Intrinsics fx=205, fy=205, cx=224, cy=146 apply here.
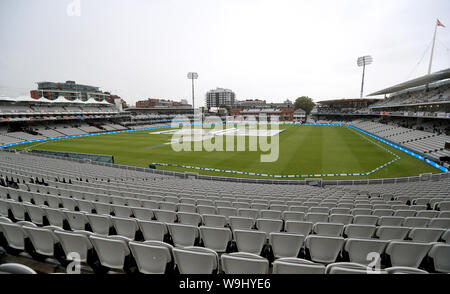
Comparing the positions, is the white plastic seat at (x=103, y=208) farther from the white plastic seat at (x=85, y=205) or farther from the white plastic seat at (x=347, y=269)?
the white plastic seat at (x=347, y=269)

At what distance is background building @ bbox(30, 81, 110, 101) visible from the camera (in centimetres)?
12175

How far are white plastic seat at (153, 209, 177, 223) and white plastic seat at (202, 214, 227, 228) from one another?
2.62ft

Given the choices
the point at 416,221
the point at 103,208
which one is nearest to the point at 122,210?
the point at 103,208

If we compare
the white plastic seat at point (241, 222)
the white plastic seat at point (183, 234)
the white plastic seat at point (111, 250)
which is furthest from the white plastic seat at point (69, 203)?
the white plastic seat at point (241, 222)

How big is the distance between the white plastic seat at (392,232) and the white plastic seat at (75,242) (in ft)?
18.8

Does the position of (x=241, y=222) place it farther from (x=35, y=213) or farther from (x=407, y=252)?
(x=35, y=213)

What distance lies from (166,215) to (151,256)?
246 cm

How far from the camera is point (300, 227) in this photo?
15.6 feet

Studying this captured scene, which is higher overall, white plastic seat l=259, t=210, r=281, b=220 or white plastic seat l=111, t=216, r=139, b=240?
white plastic seat l=111, t=216, r=139, b=240

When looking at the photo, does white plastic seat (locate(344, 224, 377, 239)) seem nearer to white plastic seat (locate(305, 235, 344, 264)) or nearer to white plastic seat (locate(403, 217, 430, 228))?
white plastic seat (locate(305, 235, 344, 264))

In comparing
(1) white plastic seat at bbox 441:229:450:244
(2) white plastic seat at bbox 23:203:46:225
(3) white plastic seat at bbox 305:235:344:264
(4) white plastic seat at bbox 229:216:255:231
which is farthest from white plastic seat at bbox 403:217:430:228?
(2) white plastic seat at bbox 23:203:46:225

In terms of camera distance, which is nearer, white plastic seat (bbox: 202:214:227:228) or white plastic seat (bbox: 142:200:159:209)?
white plastic seat (bbox: 202:214:227:228)

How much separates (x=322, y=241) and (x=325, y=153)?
30914 mm

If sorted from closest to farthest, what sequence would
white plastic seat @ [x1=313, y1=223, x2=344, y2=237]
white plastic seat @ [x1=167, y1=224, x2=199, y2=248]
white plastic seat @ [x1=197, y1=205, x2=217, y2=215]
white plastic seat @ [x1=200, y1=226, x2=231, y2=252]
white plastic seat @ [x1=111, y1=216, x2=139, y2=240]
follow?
white plastic seat @ [x1=200, y1=226, x2=231, y2=252] → white plastic seat @ [x1=167, y1=224, x2=199, y2=248] → white plastic seat @ [x1=111, y1=216, x2=139, y2=240] → white plastic seat @ [x1=313, y1=223, x2=344, y2=237] → white plastic seat @ [x1=197, y1=205, x2=217, y2=215]
